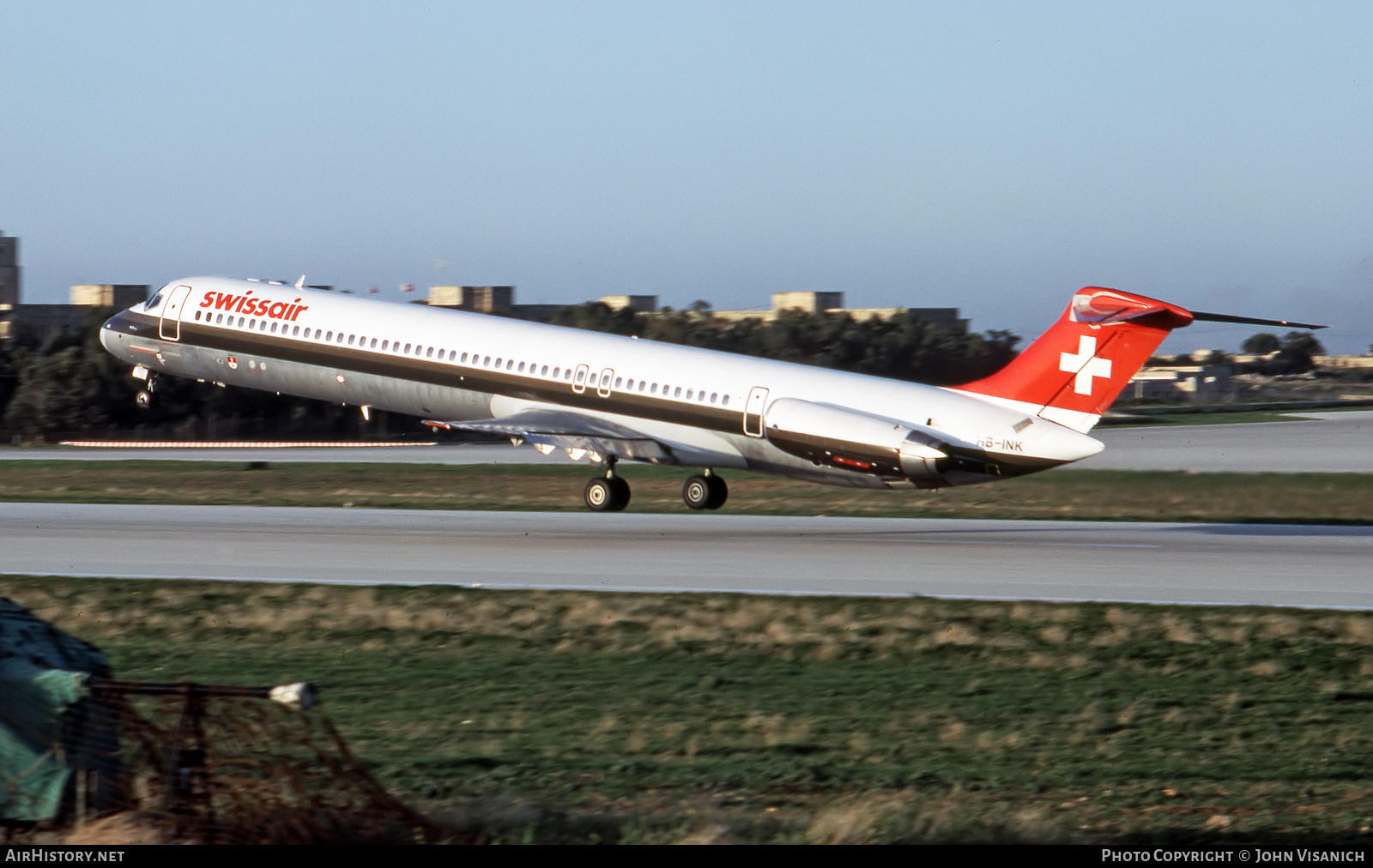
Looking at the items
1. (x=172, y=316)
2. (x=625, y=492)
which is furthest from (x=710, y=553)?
(x=172, y=316)

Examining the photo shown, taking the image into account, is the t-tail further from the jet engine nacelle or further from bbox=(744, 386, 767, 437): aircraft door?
bbox=(744, 386, 767, 437): aircraft door

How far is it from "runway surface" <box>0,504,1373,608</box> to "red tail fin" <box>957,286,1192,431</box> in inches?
104

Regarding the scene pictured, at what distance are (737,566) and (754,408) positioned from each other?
6.46 meters

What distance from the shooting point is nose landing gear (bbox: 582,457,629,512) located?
3447 cm

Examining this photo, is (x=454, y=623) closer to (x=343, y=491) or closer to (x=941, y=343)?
(x=343, y=491)

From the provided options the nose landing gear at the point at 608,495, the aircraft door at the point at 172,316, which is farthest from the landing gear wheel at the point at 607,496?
the aircraft door at the point at 172,316

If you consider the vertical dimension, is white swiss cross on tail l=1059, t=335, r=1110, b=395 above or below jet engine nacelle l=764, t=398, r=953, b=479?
above

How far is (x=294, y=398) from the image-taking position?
73188 millimetres

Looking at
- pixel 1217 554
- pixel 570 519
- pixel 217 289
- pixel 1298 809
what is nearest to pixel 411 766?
pixel 1298 809

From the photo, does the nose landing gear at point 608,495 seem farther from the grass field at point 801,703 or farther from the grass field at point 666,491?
the grass field at point 801,703

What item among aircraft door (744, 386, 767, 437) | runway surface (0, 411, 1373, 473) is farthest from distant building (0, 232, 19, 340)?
aircraft door (744, 386, 767, 437)

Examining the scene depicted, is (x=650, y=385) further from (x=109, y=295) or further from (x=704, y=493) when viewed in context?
(x=109, y=295)

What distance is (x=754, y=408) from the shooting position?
103 ft

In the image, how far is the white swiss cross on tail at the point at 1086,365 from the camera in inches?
1098
